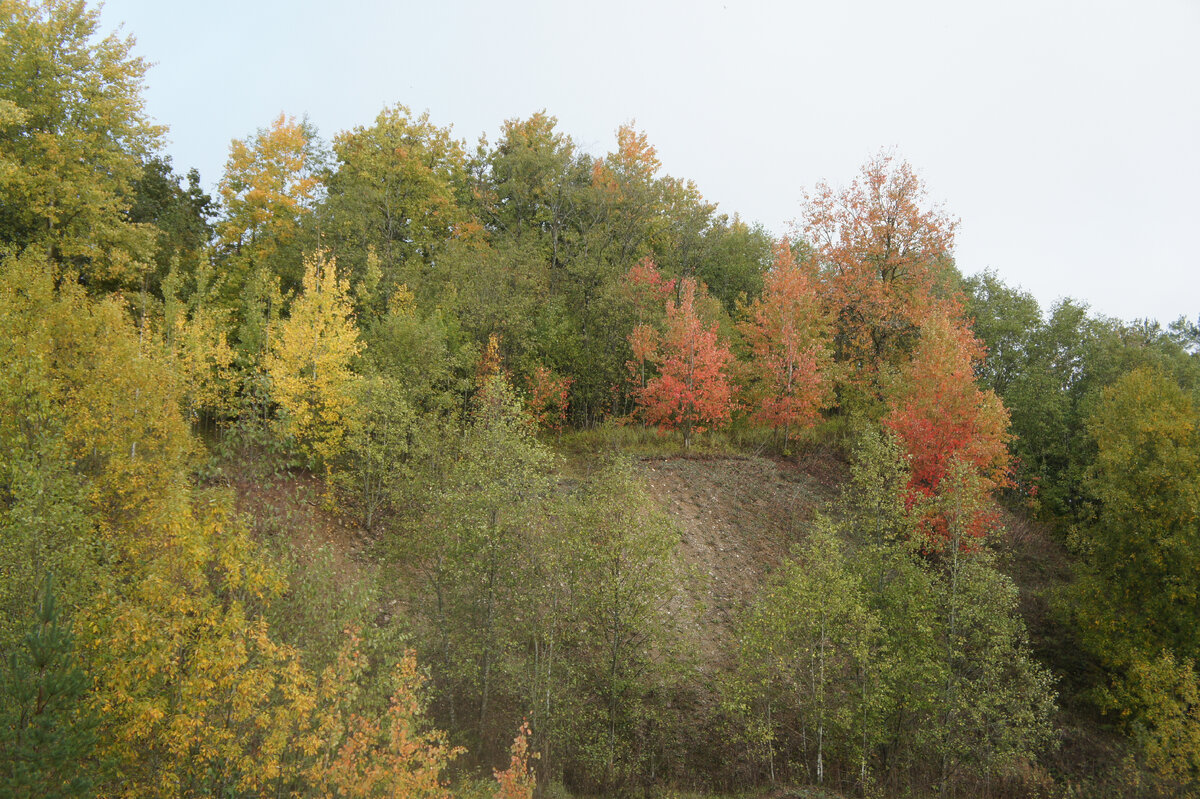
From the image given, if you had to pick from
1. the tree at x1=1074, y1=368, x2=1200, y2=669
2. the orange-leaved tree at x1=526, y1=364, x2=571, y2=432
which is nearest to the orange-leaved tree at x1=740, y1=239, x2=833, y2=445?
the orange-leaved tree at x1=526, y1=364, x2=571, y2=432

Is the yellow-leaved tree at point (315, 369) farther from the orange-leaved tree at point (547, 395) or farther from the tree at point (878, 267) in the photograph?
the tree at point (878, 267)

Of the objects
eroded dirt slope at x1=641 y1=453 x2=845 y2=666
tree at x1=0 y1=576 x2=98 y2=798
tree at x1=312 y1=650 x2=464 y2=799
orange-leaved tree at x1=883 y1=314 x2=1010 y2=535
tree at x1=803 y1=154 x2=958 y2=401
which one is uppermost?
tree at x1=803 y1=154 x2=958 y2=401

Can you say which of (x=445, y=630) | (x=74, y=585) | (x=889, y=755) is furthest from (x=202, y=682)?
(x=889, y=755)

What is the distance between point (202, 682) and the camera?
1287 cm

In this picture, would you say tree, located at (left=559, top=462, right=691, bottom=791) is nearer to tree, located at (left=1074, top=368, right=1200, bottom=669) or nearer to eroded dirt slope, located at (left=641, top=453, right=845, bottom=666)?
eroded dirt slope, located at (left=641, top=453, right=845, bottom=666)

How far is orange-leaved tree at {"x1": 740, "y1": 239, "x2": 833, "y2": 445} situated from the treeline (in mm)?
249

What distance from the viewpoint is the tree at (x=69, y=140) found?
33.4 m

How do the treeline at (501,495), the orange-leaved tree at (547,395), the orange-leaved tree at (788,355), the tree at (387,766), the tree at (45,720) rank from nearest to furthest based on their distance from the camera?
the tree at (45,720)
the tree at (387,766)
the treeline at (501,495)
the orange-leaved tree at (547,395)
the orange-leaved tree at (788,355)

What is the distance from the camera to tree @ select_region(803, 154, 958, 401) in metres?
40.6

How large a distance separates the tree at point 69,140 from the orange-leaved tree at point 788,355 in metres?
34.3

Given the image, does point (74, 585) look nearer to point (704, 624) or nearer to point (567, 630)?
point (567, 630)

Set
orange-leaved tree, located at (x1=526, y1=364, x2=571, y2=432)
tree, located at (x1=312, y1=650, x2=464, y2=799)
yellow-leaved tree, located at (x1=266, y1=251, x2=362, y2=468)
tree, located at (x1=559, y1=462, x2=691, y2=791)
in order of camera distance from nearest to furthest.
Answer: tree, located at (x1=312, y1=650, x2=464, y2=799), tree, located at (x1=559, y1=462, x2=691, y2=791), yellow-leaved tree, located at (x1=266, y1=251, x2=362, y2=468), orange-leaved tree, located at (x1=526, y1=364, x2=571, y2=432)

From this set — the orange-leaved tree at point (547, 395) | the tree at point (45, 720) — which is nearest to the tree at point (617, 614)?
the tree at point (45, 720)

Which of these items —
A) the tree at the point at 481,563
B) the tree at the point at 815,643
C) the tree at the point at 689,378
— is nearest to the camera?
the tree at the point at 815,643
